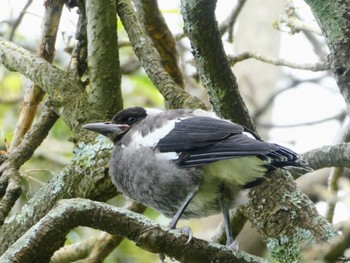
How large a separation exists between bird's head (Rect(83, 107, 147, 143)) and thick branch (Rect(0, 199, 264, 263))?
998 millimetres

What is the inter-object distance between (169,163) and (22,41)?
167 inches

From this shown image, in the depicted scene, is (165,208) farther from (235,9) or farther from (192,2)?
(235,9)

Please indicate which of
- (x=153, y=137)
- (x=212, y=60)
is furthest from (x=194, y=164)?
(x=212, y=60)

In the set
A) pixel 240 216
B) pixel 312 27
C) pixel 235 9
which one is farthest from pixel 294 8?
pixel 240 216

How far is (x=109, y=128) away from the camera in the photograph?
3.33m

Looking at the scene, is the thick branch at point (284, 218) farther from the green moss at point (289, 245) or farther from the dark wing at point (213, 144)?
the dark wing at point (213, 144)

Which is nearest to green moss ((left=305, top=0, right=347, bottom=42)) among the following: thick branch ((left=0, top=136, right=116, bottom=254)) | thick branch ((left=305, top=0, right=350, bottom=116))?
thick branch ((left=305, top=0, right=350, bottom=116))

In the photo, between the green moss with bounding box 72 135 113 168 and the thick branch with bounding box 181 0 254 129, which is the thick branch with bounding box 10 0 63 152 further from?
the thick branch with bounding box 181 0 254 129

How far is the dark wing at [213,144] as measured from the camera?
2748mm

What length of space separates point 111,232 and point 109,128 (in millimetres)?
1046

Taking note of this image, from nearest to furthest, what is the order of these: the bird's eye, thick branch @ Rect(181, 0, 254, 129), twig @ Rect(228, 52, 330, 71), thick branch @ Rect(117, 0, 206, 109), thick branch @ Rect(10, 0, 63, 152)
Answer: thick branch @ Rect(181, 0, 254, 129), the bird's eye, thick branch @ Rect(117, 0, 206, 109), twig @ Rect(228, 52, 330, 71), thick branch @ Rect(10, 0, 63, 152)

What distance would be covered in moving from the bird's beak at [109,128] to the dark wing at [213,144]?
1.31ft

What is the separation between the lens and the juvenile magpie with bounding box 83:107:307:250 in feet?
9.21

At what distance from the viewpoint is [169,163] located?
2.89 metres
